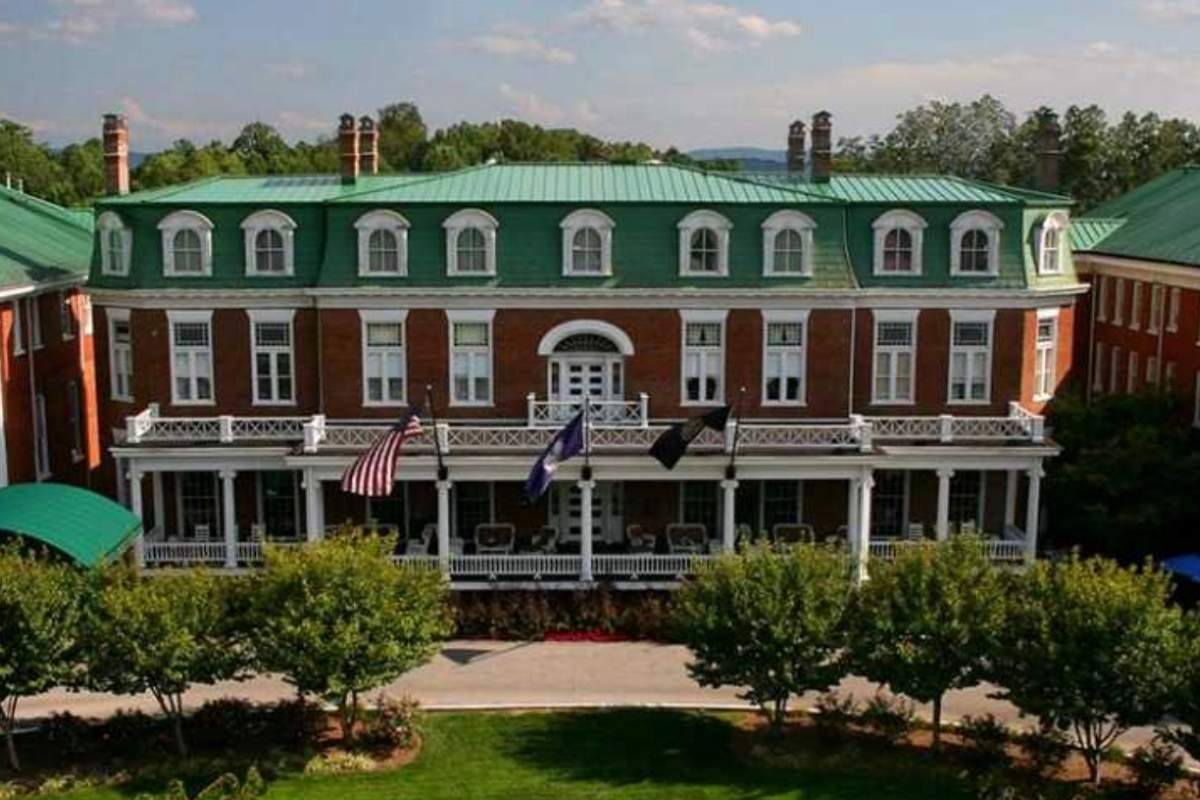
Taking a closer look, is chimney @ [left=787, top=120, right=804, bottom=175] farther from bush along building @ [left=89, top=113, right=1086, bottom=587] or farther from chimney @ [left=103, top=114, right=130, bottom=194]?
chimney @ [left=103, top=114, right=130, bottom=194]

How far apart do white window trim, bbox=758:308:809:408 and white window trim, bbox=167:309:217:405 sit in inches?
556

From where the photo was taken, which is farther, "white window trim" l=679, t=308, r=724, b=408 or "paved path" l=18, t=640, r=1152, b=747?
"white window trim" l=679, t=308, r=724, b=408

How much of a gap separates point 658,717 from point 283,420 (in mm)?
13947

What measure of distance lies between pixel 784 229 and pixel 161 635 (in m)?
19.4

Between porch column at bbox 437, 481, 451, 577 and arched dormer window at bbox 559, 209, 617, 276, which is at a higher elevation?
arched dormer window at bbox 559, 209, 617, 276

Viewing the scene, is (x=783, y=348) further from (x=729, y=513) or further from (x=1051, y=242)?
(x=1051, y=242)

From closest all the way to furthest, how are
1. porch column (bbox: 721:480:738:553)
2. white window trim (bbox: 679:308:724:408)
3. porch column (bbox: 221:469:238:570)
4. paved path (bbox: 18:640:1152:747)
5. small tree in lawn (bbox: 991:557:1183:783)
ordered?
1. small tree in lawn (bbox: 991:557:1183:783)
2. paved path (bbox: 18:640:1152:747)
3. porch column (bbox: 721:480:738:553)
4. porch column (bbox: 221:469:238:570)
5. white window trim (bbox: 679:308:724:408)

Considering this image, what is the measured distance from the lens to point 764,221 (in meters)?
34.3

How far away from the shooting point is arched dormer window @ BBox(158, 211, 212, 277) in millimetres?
34344

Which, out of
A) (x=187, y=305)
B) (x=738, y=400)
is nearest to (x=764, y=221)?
(x=738, y=400)

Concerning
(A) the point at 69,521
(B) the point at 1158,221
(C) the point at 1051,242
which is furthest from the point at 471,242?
(B) the point at 1158,221

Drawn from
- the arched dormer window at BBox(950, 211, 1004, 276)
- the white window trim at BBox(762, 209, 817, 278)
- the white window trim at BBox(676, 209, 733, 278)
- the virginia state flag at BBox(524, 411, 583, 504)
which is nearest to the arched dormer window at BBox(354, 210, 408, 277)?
the virginia state flag at BBox(524, 411, 583, 504)

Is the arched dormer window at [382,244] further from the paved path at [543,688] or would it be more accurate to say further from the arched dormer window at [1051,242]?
the arched dormer window at [1051,242]

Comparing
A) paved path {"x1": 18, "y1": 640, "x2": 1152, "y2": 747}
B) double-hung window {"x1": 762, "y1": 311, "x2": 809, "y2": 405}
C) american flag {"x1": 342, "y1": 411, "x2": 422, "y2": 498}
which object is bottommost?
paved path {"x1": 18, "y1": 640, "x2": 1152, "y2": 747}
